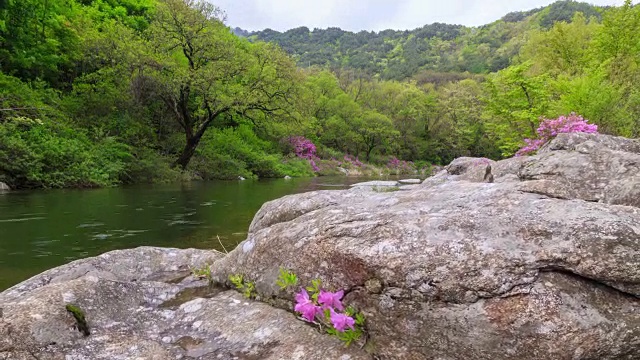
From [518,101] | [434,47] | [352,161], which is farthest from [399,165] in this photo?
[434,47]

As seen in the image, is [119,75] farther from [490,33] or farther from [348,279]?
[490,33]

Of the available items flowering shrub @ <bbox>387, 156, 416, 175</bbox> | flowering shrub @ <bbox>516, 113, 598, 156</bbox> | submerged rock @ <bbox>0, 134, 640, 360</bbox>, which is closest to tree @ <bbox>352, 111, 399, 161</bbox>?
flowering shrub @ <bbox>387, 156, 416, 175</bbox>

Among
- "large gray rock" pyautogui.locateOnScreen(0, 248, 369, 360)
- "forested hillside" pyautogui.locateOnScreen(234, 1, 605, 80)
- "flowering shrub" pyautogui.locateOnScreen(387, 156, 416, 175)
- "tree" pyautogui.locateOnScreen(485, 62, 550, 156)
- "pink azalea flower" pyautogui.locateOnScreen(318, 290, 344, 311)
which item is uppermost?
"forested hillside" pyautogui.locateOnScreen(234, 1, 605, 80)

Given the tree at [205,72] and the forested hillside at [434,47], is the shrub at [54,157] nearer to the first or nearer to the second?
the tree at [205,72]

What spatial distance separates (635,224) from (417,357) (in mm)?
1682

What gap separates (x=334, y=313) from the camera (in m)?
2.77

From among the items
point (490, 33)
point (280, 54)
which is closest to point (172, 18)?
point (280, 54)

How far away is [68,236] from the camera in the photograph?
9.44 m

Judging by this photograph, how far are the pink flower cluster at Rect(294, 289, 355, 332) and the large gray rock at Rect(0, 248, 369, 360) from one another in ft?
0.88

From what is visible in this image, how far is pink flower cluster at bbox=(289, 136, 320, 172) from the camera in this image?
48328 mm

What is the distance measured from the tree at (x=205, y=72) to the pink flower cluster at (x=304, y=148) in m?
19.0

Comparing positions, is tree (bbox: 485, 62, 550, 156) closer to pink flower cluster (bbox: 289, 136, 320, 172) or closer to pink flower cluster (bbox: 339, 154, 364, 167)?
pink flower cluster (bbox: 289, 136, 320, 172)

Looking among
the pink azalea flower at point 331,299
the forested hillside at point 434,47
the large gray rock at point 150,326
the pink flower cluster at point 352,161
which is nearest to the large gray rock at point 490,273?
the pink azalea flower at point 331,299

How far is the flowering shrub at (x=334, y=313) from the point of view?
273cm
